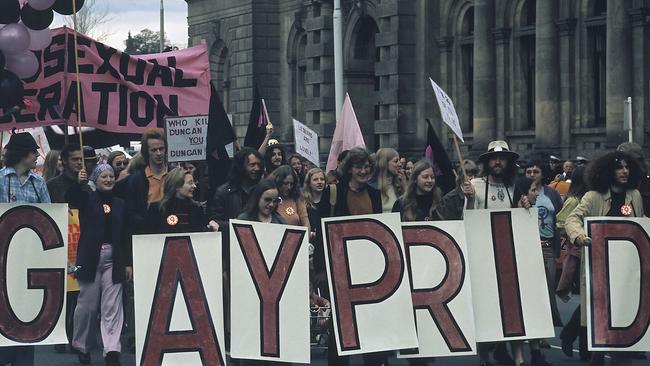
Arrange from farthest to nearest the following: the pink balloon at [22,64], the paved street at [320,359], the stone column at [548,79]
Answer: the stone column at [548,79], the paved street at [320,359], the pink balloon at [22,64]

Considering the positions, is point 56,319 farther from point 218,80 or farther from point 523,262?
point 218,80

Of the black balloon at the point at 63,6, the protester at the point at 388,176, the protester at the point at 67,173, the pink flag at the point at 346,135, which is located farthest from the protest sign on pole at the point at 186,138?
the black balloon at the point at 63,6

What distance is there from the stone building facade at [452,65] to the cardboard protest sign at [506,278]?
17.6 metres

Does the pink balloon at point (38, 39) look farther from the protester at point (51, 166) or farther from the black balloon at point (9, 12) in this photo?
the protester at point (51, 166)

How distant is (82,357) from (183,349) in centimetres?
310

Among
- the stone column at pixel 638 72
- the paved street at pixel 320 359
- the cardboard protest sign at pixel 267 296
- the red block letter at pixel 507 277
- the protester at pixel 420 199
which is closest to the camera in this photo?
the cardboard protest sign at pixel 267 296

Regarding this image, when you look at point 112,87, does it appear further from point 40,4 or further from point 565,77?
point 565,77

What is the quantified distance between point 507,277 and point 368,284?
3.77 ft

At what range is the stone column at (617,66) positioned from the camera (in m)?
29.4

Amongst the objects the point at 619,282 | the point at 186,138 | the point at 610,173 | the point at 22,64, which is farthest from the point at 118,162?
the point at 619,282

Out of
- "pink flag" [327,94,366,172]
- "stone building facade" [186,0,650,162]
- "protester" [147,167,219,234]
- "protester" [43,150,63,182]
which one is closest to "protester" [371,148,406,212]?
"protester" [147,167,219,234]

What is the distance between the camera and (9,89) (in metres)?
11.9

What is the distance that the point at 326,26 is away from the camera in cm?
4259

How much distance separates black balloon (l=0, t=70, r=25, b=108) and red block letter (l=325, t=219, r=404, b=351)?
2705 millimetres
